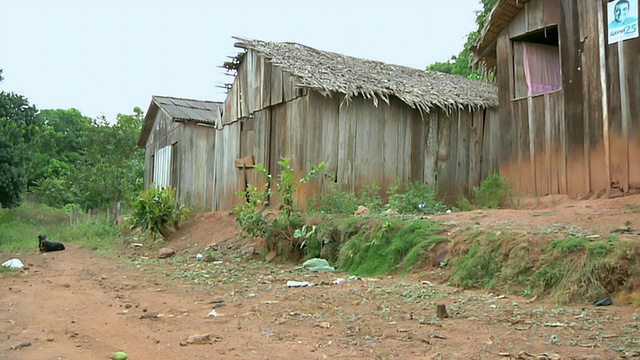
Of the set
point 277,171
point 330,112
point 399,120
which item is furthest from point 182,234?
point 399,120

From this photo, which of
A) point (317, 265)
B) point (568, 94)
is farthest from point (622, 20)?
point (317, 265)

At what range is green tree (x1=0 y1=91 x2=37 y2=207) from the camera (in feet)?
53.2

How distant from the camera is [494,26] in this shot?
420 inches

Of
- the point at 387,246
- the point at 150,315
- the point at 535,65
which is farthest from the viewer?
the point at 535,65

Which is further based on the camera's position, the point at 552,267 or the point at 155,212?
the point at 155,212

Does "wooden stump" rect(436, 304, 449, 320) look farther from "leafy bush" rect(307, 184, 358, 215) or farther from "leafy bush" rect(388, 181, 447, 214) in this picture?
"leafy bush" rect(388, 181, 447, 214)

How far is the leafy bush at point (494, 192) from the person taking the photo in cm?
1000

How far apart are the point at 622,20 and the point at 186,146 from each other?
1178cm

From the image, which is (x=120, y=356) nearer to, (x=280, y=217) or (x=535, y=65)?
(x=280, y=217)

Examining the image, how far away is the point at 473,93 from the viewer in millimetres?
12773

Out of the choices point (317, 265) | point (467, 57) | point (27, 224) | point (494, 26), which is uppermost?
point (467, 57)

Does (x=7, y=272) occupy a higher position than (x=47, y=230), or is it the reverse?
(x=47, y=230)

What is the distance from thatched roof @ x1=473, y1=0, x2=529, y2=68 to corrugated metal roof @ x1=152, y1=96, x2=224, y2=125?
25.5ft

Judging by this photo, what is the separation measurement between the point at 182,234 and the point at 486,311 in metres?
8.54
